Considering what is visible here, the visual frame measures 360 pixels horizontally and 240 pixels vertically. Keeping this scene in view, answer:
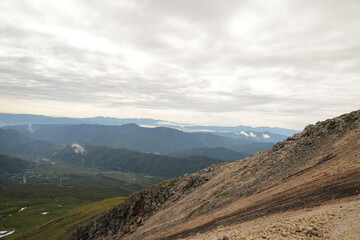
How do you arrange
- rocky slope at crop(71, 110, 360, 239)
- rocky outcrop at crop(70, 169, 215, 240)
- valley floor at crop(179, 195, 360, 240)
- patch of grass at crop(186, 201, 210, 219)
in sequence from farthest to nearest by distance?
1. rocky outcrop at crop(70, 169, 215, 240)
2. patch of grass at crop(186, 201, 210, 219)
3. rocky slope at crop(71, 110, 360, 239)
4. valley floor at crop(179, 195, 360, 240)

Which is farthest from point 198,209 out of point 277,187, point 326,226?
point 326,226

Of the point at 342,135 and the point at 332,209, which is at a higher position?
the point at 342,135

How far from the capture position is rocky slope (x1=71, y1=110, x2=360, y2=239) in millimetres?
26445

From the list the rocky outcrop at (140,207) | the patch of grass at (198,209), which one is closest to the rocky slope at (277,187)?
the patch of grass at (198,209)

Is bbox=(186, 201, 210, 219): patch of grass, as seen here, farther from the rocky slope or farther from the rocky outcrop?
the rocky outcrop

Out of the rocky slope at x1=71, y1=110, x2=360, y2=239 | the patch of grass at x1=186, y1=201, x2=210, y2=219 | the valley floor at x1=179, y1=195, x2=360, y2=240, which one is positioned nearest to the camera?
the valley floor at x1=179, y1=195, x2=360, y2=240

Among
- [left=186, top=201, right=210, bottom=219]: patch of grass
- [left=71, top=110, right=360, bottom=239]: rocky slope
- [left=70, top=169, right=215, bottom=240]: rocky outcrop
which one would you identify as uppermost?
[left=71, top=110, right=360, bottom=239]: rocky slope

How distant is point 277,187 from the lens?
34.8 metres

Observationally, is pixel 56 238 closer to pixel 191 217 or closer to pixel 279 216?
pixel 191 217

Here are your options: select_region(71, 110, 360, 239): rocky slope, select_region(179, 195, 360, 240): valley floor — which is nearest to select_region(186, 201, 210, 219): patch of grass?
select_region(71, 110, 360, 239): rocky slope

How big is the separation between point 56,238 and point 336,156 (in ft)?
558

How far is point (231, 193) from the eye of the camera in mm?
44875

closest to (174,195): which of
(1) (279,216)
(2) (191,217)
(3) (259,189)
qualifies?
(2) (191,217)

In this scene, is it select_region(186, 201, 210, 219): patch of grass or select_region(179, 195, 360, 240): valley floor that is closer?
select_region(179, 195, 360, 240): valley floor
